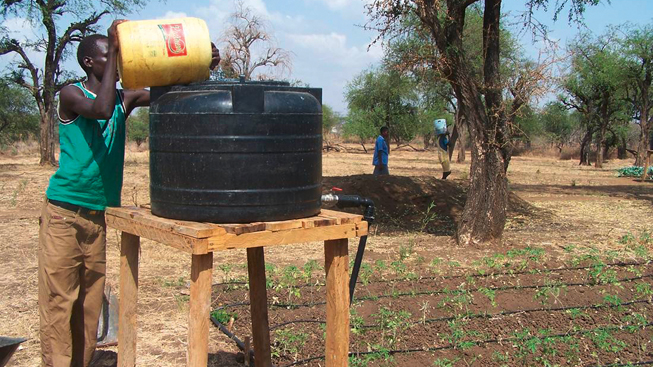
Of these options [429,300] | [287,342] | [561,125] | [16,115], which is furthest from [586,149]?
[287,342]

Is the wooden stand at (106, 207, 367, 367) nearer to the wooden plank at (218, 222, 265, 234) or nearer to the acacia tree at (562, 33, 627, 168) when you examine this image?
the wooden plank at (218, 222, 265, 234)

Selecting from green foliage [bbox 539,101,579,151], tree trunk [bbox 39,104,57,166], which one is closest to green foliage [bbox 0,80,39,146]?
tree trunk [bbox 39,104,57,166]

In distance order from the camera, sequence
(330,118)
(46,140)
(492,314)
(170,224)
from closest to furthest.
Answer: (170,224)
(492,314)
(46,140)
(330,118)

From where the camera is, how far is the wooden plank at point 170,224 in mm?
2418

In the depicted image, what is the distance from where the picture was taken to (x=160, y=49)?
103 inches

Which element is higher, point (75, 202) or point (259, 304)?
point (75, 202)

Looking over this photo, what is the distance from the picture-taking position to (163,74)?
8.72 ft

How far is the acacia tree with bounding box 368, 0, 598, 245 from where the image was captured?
7.70m

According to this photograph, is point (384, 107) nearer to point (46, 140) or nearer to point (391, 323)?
point (46, 140)

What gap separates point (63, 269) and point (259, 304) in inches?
42.2

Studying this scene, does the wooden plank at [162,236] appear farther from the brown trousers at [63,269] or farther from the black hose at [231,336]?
the black hose at [231,336]

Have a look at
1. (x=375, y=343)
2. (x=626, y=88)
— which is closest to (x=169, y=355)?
(x=375, y=343)

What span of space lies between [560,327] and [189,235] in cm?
392

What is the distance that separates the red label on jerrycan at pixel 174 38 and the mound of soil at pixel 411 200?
7.97m
